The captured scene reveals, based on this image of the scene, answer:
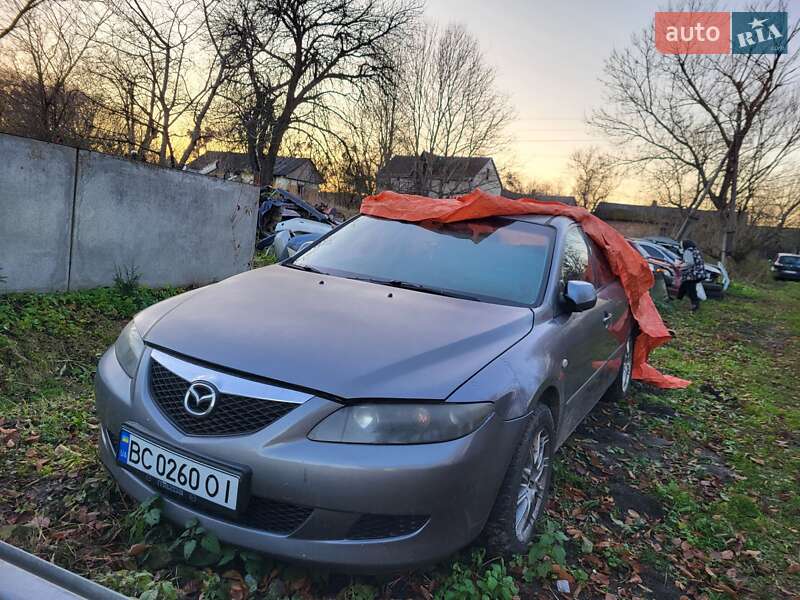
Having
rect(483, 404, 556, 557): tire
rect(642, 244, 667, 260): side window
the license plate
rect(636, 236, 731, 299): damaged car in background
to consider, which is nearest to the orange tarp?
rect(483, 404, 556, 557): tire

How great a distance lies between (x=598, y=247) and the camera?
4152 mm

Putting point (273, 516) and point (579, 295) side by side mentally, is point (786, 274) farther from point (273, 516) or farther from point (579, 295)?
point (273, 516)

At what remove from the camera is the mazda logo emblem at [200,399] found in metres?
1.84

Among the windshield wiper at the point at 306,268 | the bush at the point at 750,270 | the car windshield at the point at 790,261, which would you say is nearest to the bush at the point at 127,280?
the windshield wiper at the point at 306,268

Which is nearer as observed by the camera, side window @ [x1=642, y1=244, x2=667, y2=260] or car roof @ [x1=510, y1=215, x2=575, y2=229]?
car roof @ [x1=510, y1=215, x2=575, y2=229]

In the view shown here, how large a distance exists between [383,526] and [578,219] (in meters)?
2.74

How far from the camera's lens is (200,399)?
185 cm

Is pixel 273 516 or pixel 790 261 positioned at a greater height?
pixel 790 261

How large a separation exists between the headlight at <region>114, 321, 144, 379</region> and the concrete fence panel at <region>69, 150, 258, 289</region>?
4082 mm

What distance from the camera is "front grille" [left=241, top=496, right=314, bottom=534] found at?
1770mm

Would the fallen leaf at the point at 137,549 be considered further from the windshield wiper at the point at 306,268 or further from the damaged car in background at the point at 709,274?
the damaged car in background at the point at 709,274

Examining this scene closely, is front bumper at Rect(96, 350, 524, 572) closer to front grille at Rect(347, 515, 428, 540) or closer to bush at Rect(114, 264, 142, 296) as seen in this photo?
front grille at Rect(347, 515, 428, 540)

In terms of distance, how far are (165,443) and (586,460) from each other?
284 cm

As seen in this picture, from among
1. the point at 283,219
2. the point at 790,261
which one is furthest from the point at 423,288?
the point at 790,261
